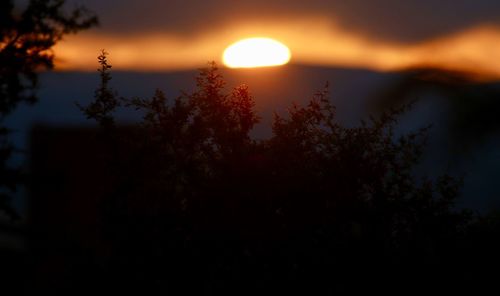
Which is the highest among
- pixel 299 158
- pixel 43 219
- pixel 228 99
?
pixel 228 99

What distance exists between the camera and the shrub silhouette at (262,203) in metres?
7.07

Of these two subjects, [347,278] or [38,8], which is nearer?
[347,278]

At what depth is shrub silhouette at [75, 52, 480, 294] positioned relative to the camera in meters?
7.07

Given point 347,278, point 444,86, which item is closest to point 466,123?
point 444,86

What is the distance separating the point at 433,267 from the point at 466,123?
5.04 meters

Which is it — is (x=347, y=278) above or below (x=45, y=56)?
below

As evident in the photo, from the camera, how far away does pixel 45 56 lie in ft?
25.2

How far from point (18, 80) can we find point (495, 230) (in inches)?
208

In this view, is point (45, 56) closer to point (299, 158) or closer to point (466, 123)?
point (299, 158)

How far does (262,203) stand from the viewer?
743cm

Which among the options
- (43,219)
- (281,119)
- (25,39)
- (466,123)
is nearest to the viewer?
(466,123)

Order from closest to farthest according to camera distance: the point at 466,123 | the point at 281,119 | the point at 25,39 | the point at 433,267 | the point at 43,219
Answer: the point at 466,123 → the point at 433,267 → the point at 25,39 → the point at 281,119 → the point at 43,219

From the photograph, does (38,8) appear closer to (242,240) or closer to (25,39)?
(25,39)

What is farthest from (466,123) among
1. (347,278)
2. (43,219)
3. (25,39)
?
(43,219)
